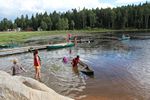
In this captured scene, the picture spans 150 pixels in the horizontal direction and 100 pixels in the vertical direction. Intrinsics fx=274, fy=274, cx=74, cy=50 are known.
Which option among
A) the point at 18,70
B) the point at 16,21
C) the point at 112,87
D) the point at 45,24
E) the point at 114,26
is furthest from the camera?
the point at 16,21

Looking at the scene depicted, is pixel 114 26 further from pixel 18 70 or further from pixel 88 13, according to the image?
pixel 18 70

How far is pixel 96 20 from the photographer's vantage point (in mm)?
179125

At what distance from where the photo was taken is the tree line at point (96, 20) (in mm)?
166750

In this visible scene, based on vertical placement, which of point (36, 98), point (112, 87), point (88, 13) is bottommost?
point (112, 87)

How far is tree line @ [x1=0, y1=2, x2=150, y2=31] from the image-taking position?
167 metres

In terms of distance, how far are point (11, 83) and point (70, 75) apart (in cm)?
1810

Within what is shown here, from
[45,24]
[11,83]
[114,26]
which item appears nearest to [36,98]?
[11,83]

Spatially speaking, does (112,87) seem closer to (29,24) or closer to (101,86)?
(101,86)

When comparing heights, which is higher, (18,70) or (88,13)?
(88,13)

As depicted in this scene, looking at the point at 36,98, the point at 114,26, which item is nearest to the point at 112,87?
the point at 36,98

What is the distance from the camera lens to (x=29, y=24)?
608 feet

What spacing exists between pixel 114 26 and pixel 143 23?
1806 centimetres

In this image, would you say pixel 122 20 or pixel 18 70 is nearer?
pixel 18 70

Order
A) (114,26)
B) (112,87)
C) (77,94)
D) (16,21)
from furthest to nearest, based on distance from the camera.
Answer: (16,21), (114,26), (112,87), (77,94)
